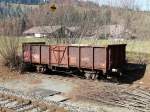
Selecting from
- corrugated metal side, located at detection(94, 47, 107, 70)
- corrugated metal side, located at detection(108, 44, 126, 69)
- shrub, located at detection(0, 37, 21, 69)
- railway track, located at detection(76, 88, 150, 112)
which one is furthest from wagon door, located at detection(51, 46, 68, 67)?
railway track, located at detection(76, 88, 150, 112)

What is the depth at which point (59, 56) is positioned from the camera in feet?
65.2

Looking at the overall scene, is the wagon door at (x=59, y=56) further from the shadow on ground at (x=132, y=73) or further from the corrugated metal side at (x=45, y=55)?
the shadow on ground at (x=132, y=73)

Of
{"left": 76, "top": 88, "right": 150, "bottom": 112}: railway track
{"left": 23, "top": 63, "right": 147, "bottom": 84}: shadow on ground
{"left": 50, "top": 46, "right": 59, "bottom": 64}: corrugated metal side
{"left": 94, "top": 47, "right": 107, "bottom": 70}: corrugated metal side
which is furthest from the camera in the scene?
{"left": 50, "top": 46, "right": 59, "bottom": 64}: corrugated metal side

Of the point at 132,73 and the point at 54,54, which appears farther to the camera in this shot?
the point at 54,54

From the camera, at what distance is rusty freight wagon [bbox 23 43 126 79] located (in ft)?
56.9

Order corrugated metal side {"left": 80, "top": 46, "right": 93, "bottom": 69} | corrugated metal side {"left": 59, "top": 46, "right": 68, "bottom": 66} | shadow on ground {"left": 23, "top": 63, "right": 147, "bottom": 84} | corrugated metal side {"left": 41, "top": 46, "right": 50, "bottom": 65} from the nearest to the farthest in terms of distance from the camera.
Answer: corrugated metal side {"left": 80, "top": 46, "right": 93, "bottom": 69}
shadow on ground {"left": 23, "top": 63, "right": 147, "bottom": 84}
corrugated metal side {"left": 59, "top": 46, "right": 68, "bottom": 66}
corrugated metal side {"left": 41, "top": 46, "right": 50, "bottom": 65}

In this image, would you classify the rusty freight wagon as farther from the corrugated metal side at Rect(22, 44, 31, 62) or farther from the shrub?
the shrub

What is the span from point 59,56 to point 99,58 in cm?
331

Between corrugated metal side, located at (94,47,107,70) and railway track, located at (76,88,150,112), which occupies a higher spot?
corrugated metal side, located at (94,47,107,70)

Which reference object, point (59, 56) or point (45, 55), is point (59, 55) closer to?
point (59, 56)

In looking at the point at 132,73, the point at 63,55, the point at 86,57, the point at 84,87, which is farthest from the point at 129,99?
the point at 63,55

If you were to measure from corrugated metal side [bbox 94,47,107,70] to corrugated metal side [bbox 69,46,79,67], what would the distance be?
140cm

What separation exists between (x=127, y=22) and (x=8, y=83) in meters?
16.2

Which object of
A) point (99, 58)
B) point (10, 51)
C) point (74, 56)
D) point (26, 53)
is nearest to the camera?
point (99, 58)
